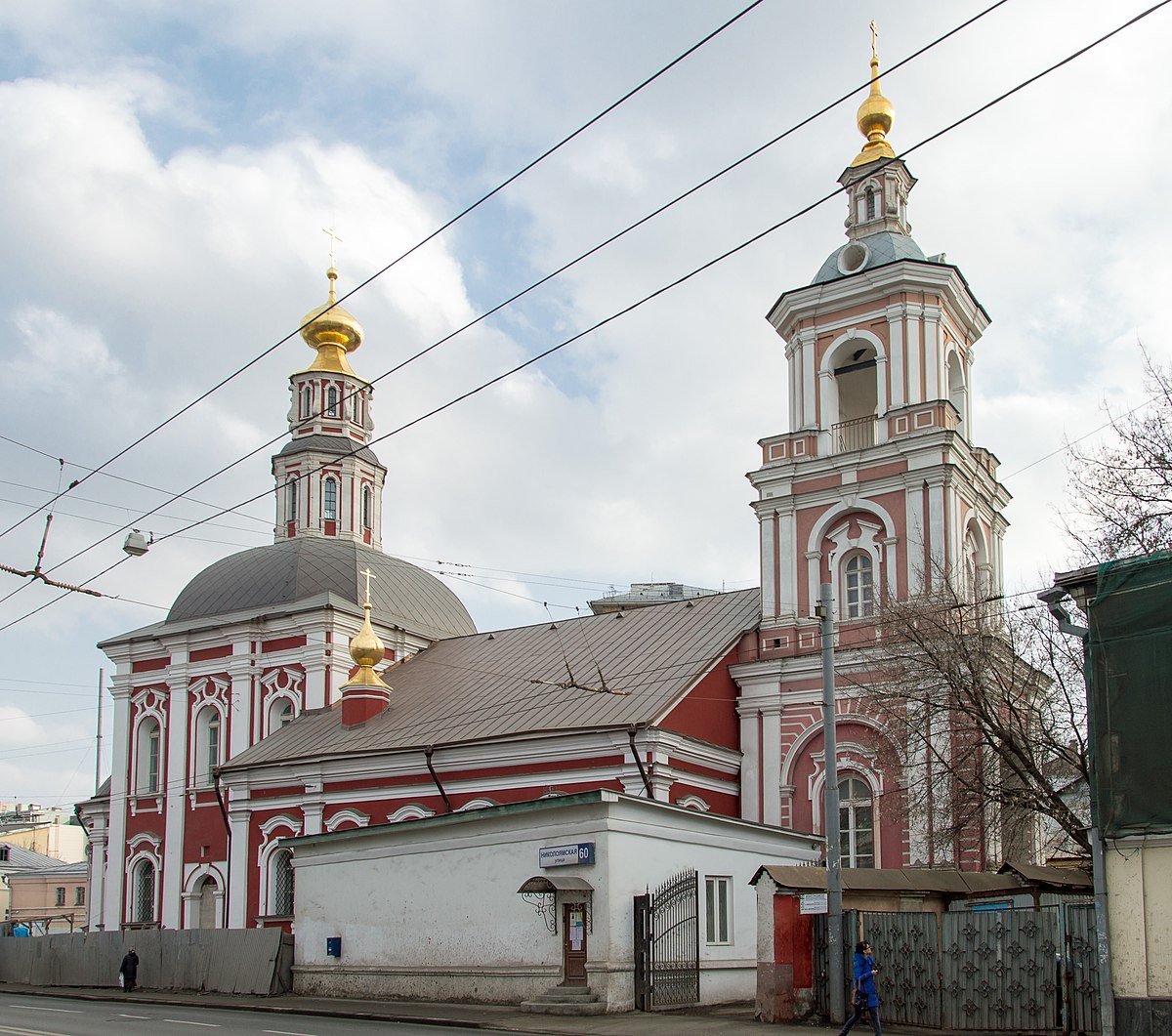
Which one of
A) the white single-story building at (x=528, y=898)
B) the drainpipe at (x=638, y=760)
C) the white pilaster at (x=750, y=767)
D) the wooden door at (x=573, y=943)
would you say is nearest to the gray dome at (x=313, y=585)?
the white pilaster at (x=750, y=767)

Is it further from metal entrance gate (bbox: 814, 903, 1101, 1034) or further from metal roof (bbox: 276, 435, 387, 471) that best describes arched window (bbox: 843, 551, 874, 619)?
metal roof (bbox: 276, 435, 387, 471)

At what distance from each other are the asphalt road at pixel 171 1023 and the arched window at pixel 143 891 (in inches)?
512

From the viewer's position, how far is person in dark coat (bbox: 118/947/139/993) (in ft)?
102

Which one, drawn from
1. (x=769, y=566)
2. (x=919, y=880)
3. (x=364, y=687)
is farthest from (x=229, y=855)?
(x=919, y=880)

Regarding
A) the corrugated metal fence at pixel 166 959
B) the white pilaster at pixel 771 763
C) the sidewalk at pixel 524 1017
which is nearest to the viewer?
the sidewalk at pixel 524 1017

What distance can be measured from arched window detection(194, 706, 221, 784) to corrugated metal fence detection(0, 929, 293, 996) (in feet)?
20.8

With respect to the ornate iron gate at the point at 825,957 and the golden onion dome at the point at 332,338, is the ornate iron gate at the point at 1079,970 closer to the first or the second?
the ornate iron gate at the point at 825,957

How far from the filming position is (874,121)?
34.4 meters

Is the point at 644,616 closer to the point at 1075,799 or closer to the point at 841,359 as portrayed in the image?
the point at 841,359

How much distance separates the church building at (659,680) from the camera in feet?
101

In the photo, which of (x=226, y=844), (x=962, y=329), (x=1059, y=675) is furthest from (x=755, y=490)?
(x=226, y=844)

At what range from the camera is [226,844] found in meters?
38.3

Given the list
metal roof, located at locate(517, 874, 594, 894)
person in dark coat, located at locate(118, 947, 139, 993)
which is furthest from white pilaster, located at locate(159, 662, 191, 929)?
metal roof, located at locate(517, 874, 594, 894)

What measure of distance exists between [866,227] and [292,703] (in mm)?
20143
